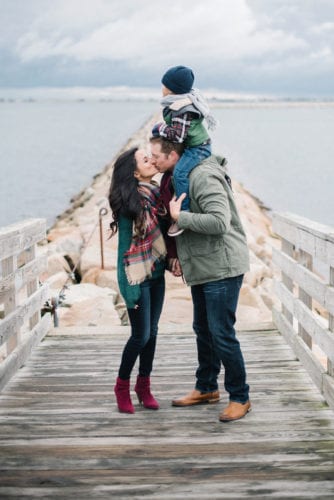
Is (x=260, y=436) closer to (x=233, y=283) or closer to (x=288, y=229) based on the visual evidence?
(x=233, y=283)

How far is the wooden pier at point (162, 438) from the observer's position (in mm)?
3719

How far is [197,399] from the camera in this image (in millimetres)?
4941

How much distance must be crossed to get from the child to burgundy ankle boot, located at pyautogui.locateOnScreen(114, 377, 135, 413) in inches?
40.6

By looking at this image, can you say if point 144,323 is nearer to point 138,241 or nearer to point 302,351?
point 138,241

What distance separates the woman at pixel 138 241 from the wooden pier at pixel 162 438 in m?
0.55

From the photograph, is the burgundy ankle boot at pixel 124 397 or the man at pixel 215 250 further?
the burgundy ankle boot at pixel 124 397

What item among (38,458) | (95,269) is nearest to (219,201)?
(38,458)

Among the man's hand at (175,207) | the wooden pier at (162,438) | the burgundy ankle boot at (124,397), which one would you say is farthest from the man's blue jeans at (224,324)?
the burgundy ankle boot at (124,397)

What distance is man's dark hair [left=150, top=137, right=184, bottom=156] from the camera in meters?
4.40

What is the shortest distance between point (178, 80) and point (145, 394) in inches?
78.0

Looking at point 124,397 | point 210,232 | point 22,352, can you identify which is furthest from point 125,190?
point 22,352

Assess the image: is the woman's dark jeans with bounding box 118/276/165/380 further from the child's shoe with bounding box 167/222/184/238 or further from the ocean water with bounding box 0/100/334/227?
the ocean water with bounding box 0/100/334/227

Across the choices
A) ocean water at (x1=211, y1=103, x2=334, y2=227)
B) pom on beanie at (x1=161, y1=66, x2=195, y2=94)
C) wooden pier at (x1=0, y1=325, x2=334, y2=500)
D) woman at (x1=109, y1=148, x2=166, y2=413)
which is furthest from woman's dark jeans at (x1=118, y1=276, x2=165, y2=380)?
ocean water at (x1=211, y1=103, x2=334, y2=227)

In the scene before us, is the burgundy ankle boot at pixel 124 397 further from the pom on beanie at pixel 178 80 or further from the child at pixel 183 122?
the pom on beanie at pixel 178 80
